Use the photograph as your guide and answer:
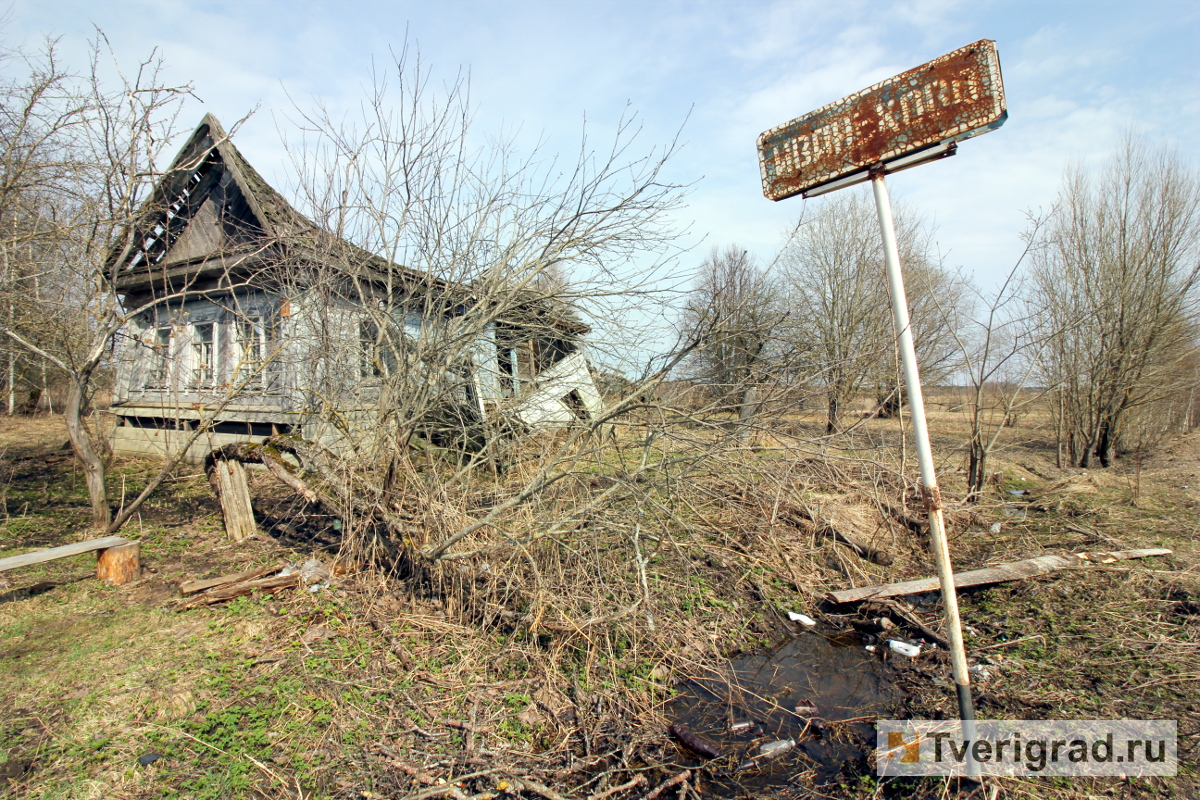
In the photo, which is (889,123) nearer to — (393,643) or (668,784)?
(668,784)

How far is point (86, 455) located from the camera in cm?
595

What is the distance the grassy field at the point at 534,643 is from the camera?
10.1ft

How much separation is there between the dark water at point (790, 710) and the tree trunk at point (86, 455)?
6165mm

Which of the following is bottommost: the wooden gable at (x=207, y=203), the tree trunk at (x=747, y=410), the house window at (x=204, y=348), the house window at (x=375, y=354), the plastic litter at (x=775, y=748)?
the plastic litter at (x=775, y=748)

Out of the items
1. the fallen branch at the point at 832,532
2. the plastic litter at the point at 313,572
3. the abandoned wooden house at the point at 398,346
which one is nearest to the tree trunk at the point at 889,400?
the fallen branch at the point at 832,532

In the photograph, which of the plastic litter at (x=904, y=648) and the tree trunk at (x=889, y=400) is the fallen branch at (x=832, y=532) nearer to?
the tree trunk at (x=889, y=400)

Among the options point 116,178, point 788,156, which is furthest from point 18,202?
point 788,156

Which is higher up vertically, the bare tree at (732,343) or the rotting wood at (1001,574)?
the bare tree at (732,343)

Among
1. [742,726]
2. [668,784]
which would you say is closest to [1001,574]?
[742,726]

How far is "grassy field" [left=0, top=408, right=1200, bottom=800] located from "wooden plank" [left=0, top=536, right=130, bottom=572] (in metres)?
0.39

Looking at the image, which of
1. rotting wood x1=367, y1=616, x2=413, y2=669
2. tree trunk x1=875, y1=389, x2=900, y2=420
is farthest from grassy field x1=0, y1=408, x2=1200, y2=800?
tree trunk x1=875, y1=389, x2=900, y2=420

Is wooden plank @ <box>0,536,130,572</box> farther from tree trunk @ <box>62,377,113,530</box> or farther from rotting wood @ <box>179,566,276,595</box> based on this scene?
tree trunk @ <box>62,377,113,530</box>

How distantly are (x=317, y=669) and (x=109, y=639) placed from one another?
5.55ft

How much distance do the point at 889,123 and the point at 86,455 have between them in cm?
760
